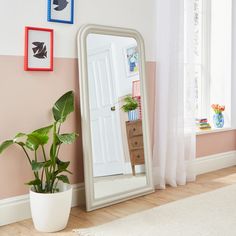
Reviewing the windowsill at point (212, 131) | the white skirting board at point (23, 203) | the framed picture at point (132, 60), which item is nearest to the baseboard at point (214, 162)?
the white skirting board at point (23, 203)

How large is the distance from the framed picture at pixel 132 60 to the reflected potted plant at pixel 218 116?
1.49m

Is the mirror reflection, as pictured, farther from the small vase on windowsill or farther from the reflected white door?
the small vase on windowsill

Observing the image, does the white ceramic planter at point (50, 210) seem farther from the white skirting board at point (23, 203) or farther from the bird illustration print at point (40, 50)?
the bird illustration print at point (40, 50)

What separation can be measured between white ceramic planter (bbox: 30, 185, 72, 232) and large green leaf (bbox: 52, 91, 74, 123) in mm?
551

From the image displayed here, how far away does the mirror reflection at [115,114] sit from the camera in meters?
3.02

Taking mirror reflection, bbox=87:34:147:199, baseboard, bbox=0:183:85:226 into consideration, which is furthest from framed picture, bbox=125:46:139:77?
baseboard, bbox=0:183:85:226

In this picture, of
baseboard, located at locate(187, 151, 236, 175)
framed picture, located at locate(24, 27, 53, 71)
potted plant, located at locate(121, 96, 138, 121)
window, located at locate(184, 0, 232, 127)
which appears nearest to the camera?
framed picture, located at locate(24, 27, 53, 71)

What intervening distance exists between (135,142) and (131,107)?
1.04 feet

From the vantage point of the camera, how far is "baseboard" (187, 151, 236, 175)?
421 cm

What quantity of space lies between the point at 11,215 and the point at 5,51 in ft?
3.80

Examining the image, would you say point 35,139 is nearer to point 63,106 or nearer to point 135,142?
point 63,106

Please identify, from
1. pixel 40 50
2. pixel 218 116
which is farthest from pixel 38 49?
pixel 218 116

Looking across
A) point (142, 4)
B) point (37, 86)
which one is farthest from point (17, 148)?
point (142, 4)

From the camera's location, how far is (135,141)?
3.34 meters
